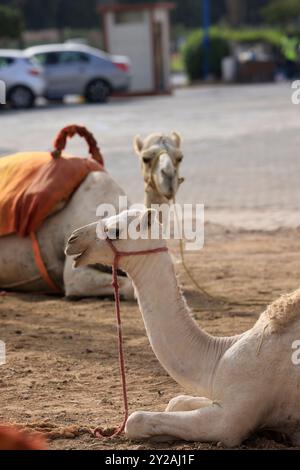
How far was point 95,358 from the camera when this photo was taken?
25.2 feet

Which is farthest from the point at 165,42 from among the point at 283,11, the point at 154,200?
the point at 154,200

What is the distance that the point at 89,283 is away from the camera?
30.8 feet

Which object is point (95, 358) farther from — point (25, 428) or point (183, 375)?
point (183, 375)

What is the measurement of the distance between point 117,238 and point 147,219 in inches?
6.7

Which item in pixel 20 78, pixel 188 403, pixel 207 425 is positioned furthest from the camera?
pixel 20 78

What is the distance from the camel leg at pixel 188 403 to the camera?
5.60m

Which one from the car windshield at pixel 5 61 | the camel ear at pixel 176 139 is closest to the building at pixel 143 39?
the car windshield at pixel 5 61

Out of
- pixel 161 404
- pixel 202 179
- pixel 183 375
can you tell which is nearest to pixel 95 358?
pixel 161 404

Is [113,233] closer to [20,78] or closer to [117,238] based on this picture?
[117,238]

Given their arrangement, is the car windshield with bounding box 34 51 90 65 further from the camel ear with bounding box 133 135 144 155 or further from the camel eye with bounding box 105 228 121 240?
the camel eye with bounding box 105 228 121 240

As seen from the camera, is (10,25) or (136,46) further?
(10,25)

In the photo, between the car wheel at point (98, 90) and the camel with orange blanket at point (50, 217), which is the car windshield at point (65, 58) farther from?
the camel with orange blanket at point (50, 217)

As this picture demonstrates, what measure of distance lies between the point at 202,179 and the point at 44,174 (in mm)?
8276
